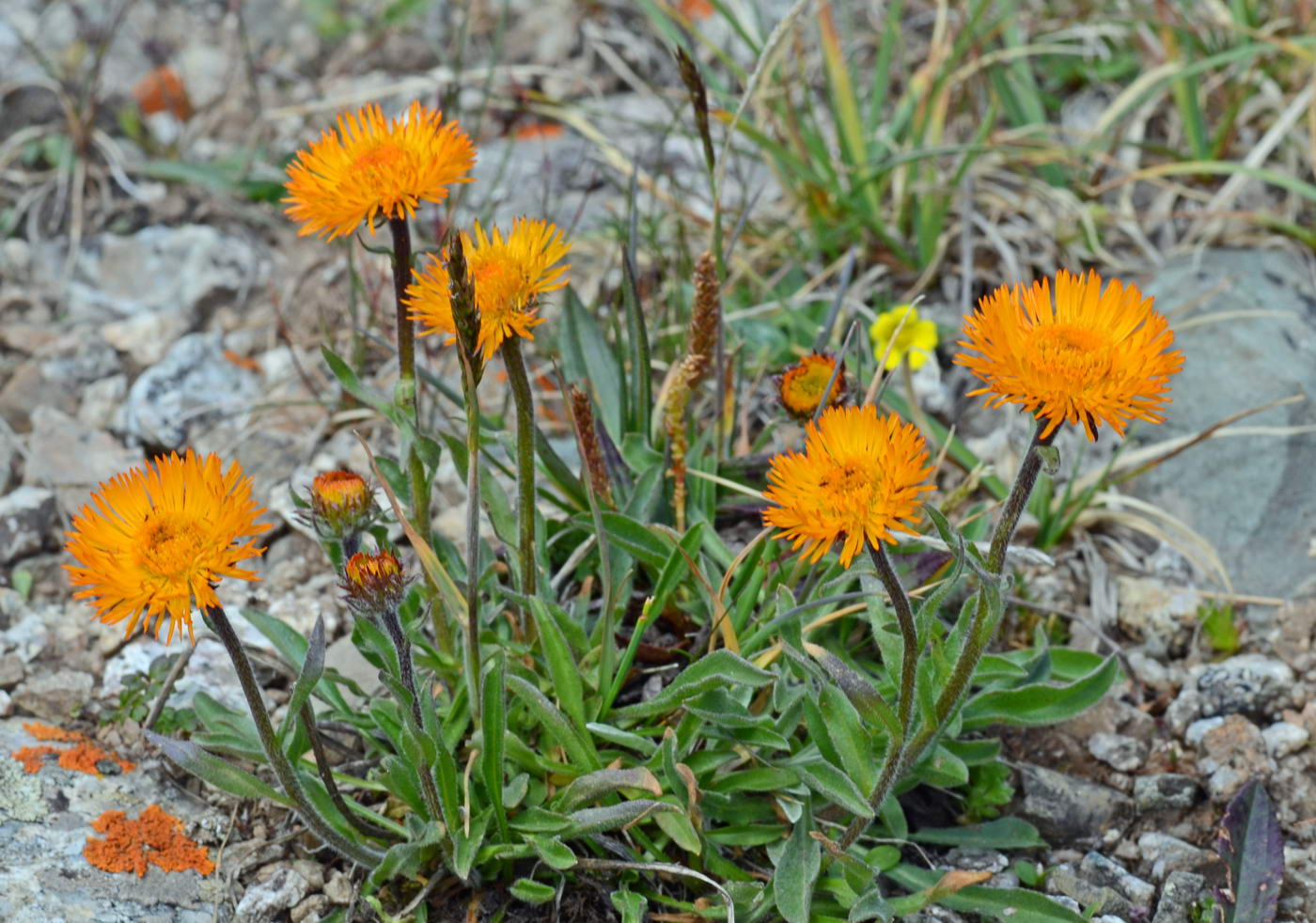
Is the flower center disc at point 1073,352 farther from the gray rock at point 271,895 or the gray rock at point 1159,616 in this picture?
the gray rock at point 271,895

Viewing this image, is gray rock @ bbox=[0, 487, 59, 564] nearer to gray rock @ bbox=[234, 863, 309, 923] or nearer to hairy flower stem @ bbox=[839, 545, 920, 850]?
gray rock @ bbox=[234, 863, 309, 923]

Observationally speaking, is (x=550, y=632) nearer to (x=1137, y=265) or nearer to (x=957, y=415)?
(x=957, y=415)

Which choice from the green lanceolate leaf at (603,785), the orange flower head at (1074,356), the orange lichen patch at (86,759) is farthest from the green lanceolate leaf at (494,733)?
the orange flower head at (1074,356)

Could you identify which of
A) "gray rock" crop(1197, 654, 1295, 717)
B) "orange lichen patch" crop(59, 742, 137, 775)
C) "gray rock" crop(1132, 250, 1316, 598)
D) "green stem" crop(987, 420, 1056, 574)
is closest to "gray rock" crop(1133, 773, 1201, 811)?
"gray rock" crop(1197, 654, 1295, 717)

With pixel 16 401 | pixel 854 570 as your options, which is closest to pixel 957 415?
pixel 854 570

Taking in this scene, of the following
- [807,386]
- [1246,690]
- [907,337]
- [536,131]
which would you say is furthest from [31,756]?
[536,131]

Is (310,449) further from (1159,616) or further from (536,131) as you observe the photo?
(1159,616)
